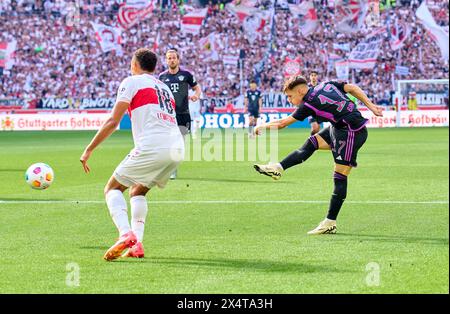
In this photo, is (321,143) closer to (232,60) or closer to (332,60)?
(232,60)

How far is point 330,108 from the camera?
10414 millimetres

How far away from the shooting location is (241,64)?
1992 inches

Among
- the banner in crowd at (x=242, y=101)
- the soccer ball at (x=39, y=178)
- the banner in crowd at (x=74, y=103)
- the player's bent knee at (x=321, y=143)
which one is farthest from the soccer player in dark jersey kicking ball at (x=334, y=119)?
the banner in crowd at (x=74, y=103)

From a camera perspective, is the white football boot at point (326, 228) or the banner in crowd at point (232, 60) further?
the banner in crowd at point (232, 60)

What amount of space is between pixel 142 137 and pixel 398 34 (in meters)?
45.3

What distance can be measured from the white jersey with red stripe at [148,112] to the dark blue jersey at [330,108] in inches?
86.5

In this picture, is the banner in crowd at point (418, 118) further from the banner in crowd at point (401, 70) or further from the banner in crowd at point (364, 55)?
the banner in crowd at point (364, 55)

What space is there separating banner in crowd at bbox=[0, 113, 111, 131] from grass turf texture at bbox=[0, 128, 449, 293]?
2529 cm

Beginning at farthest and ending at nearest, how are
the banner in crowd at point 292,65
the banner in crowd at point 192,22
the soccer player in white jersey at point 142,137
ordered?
the banner in crowd at point 192,22, the banner in crowd at point 292,65, the soccer player in white jersey at point 142,137

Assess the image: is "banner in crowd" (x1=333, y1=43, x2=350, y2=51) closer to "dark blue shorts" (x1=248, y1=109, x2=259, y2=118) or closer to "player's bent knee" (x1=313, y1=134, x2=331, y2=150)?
"dark blue shorts" (x1=248, y1=109, x2=259, y2=118)

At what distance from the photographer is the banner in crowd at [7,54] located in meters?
50.5

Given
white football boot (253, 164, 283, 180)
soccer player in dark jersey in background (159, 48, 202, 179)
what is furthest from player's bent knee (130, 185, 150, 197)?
soccer player in dark jersey in background (159, 48, 202, 179)
